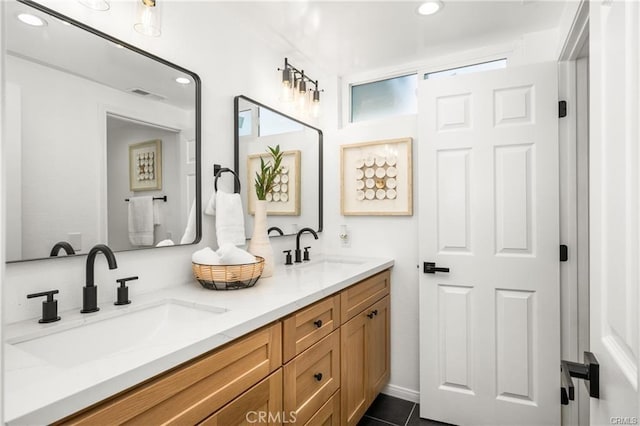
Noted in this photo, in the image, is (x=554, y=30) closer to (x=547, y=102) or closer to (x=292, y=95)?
(x=547, y=102)

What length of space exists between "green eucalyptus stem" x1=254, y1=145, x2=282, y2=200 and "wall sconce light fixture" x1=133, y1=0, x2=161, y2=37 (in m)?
0.85

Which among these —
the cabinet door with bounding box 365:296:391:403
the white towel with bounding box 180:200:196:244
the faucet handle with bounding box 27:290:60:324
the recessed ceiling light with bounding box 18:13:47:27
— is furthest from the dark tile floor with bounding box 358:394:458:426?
the recessed ceiling light with bounding box 18:13:47:27

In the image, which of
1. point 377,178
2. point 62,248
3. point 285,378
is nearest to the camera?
point 62,248

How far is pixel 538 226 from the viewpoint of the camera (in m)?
1.93

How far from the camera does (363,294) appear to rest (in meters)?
2.02

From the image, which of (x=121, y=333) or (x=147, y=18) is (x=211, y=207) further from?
(x=147, y=18)

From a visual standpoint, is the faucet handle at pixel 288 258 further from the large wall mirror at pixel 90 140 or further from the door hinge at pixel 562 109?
the door hinge at pixel 562 109

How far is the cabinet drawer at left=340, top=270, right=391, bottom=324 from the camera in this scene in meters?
1.79

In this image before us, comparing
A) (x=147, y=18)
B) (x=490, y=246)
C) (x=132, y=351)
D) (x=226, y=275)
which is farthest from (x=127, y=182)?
(x=490, y=246)

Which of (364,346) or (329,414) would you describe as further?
(364,346)

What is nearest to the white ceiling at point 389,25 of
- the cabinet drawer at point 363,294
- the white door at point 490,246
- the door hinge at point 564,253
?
the white door at point 490,246

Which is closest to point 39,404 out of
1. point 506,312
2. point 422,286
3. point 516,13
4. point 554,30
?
point 422,286

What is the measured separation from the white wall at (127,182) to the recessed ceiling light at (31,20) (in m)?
0.34

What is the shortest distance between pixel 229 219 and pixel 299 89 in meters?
1.14
